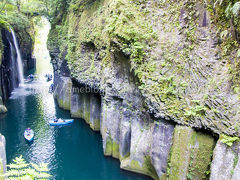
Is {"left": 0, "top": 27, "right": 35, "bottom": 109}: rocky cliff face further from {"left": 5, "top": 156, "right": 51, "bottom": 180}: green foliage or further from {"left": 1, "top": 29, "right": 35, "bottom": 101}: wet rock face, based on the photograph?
{"left": 5, "top": 156, "right": 51, "bottom": 180}: green foliage

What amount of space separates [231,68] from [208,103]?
1.61 m

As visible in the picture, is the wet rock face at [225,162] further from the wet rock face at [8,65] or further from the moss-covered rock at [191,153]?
the wet rock face at [8,65]

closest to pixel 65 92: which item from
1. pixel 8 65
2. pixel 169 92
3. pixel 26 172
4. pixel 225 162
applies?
pixel 8 65

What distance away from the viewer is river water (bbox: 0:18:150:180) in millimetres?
11898

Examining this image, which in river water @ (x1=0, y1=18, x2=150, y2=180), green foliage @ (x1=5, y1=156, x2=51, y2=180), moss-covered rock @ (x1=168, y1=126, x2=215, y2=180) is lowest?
river water @ (x1=0, y1=18, x2=150, y2=180)

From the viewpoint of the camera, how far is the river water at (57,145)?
11.9 m

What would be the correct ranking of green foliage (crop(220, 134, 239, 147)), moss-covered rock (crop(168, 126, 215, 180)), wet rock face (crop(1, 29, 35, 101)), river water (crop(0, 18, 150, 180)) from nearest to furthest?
green foliage (crop(220, 134, 239, 147)), moss-covered rock (crop(168, 126, 215, 180)), river water (crop(0, 18, 150, 180)), wet rock face (crop(1, 29, 35, 101))

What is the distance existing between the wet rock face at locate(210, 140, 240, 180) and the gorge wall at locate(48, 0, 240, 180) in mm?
33

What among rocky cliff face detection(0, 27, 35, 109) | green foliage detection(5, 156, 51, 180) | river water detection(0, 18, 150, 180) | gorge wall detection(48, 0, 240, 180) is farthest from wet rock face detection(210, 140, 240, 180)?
rocky cliff face detection(0, 27, 35, 109)

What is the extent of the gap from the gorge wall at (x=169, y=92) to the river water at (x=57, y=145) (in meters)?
1.17

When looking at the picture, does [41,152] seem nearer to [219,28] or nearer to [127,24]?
[127,24]

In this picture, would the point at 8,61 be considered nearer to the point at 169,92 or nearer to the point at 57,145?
the point at 57,145

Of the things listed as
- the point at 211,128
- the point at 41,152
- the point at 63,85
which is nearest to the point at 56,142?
the point at 41,152

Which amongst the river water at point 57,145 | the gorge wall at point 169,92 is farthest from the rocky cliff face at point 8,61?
the gorge wall at point 169,92
